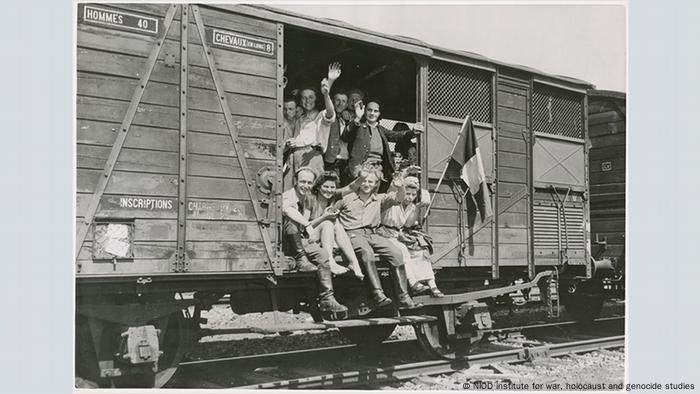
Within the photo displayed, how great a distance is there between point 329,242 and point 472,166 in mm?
2407

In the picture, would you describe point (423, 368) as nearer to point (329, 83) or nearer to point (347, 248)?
point (347, 248)

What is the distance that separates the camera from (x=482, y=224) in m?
7.82

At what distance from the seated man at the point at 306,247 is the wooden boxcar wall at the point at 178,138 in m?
0.25

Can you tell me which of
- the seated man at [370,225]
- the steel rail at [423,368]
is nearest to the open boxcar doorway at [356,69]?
the seated man at [370,225]

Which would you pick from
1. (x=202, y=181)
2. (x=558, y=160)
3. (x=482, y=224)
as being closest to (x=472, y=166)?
(x=482, y=224)

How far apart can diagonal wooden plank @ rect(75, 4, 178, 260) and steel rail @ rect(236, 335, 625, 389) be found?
2.21 m

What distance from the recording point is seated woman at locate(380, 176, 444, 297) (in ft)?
22.8

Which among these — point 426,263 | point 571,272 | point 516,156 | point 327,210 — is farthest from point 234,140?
point 571,272

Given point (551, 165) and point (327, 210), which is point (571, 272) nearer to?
point (551, 165)

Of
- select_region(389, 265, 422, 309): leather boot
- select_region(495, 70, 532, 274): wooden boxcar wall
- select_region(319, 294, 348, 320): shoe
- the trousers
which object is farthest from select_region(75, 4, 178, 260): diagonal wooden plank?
select_region(495, 70, 532, 274): wooden boxcar wall

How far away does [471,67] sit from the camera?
7879 mm

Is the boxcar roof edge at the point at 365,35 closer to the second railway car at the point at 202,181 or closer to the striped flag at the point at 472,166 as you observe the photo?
the second railway car at the point at 202,181

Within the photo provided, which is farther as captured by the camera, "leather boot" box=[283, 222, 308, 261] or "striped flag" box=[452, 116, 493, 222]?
"striped flag" box=[452, 116, 493, 222]

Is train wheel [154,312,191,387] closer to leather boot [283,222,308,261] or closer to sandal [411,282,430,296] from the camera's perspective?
leather boot [283,222,308,261]
